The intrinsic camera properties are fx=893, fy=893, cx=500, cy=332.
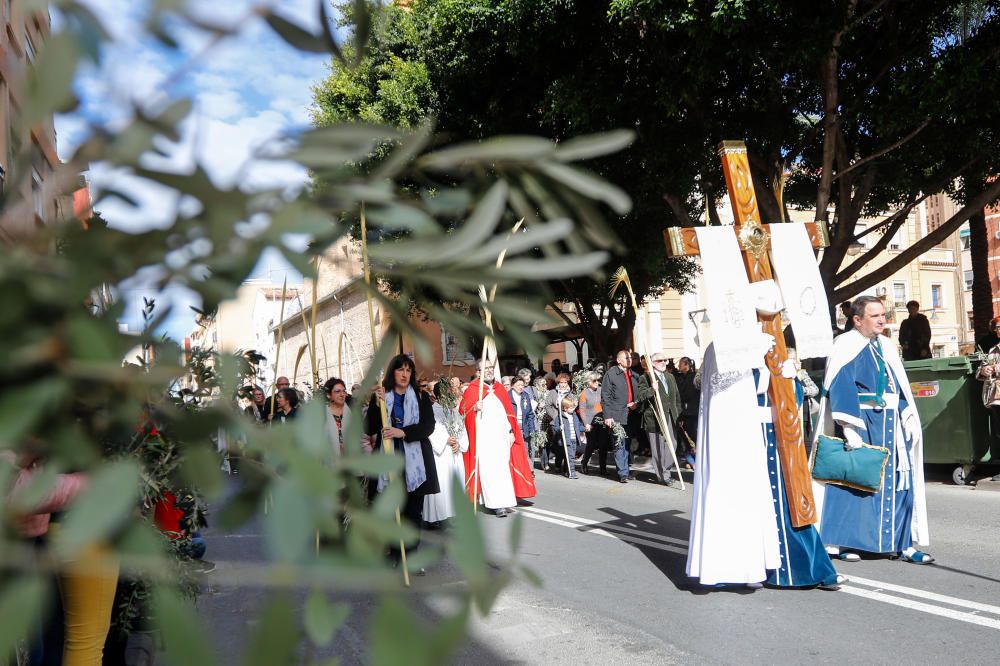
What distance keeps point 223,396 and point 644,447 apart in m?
16.7

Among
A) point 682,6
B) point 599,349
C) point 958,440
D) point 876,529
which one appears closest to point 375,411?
point 876,529

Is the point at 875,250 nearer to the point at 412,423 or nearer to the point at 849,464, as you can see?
the point at 849,464

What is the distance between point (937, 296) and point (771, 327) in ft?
149

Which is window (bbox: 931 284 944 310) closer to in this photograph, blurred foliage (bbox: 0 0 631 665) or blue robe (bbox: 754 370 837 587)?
blue robe (bbox: 754 370 837 587)

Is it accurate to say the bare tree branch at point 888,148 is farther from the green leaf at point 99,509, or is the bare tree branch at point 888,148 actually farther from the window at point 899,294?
the window at point 899,294

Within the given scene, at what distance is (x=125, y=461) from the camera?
0.56 meters

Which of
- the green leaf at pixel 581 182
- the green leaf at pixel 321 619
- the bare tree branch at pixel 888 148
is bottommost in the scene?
the green leaf at pixel 321 619

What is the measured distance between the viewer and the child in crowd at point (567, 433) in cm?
1384

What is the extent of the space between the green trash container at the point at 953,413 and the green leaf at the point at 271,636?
11195 mm

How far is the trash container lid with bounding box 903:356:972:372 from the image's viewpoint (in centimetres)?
1084

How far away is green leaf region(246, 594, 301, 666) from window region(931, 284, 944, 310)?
50158 millimetres

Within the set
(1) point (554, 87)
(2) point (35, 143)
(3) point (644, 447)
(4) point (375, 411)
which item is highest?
(1) point (554, 87)

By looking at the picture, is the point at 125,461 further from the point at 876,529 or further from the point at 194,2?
the point at 876,529

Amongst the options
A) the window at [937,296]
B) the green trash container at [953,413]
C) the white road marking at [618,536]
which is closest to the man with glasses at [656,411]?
the green trash container at [953,413]
